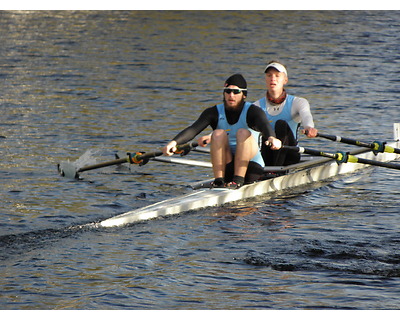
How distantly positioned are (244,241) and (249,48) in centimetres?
2149

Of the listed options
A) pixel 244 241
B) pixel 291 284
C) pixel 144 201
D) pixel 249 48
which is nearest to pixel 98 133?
pixel 144 201

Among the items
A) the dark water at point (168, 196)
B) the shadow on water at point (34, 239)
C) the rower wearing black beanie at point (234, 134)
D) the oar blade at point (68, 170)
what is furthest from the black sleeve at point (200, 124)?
the oar blade at point (68, 170)

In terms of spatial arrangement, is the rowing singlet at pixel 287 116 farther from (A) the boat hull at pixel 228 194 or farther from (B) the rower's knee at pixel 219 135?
(B) the rower's knee at pixel 219 135

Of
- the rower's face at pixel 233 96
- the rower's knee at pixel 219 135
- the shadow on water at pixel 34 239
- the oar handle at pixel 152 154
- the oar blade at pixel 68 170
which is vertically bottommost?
the shadow on water at pixel 34 239

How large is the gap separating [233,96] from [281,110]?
1.42m

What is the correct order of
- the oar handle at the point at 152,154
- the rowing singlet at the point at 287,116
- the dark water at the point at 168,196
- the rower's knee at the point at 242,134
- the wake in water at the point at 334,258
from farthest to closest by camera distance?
the rowing singlet at the point at 287,116
the oar handle at the point at 152,154
the rower's knee at the point at 242,134
the wake in water at the point at 334,258
the dark water at the point at 168,196

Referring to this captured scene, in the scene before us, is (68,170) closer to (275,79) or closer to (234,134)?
(234,134)

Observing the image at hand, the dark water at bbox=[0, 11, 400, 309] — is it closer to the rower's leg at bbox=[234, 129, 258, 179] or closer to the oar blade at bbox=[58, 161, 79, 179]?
the oar blade at bbox=[58, 161, 79, 179]

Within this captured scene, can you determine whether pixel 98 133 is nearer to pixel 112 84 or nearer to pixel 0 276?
pixel 112 84

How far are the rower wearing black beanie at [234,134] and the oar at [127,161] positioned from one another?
301 mm

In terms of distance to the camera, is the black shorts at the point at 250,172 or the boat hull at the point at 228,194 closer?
the boat hull at the point at 228,194

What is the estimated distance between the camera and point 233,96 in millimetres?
11898

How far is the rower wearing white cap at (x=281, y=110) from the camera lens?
12789 mm

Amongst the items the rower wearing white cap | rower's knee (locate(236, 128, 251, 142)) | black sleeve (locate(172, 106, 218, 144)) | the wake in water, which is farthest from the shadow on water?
the rower wearing white cap
